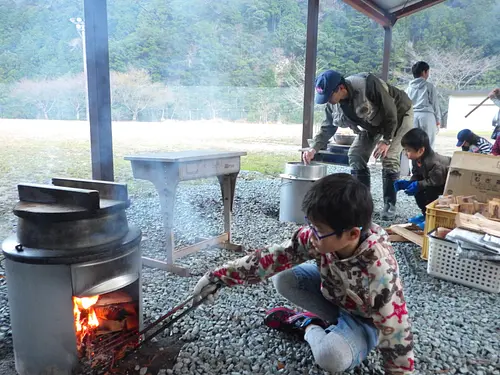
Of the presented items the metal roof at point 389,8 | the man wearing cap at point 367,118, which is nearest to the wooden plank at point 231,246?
the man wearing cap at point 367,118

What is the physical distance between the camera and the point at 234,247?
310 cm

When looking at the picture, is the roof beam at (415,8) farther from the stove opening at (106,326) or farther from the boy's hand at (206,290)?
the stove opening at (106,326)

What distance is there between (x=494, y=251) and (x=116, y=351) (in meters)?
2.23

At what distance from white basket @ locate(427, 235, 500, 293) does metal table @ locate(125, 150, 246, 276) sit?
158 centimetres

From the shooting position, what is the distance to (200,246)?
298 cm

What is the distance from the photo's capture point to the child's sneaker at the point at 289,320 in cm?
178

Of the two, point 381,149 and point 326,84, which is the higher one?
point 326,84

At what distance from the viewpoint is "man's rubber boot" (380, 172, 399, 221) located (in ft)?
13.4

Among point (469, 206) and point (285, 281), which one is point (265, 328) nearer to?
point (285, 281)

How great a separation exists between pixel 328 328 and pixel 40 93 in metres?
3.25

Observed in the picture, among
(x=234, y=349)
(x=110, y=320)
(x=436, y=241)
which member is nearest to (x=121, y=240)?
(x=110, y=320)

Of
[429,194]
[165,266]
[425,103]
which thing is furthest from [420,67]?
[165,266]

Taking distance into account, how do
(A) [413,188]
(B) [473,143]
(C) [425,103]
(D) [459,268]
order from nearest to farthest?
(D) [459,268], (A) [413,188], (B) [473,143], (C) [425,103]

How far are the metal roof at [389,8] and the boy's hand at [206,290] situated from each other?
6.09 metres
